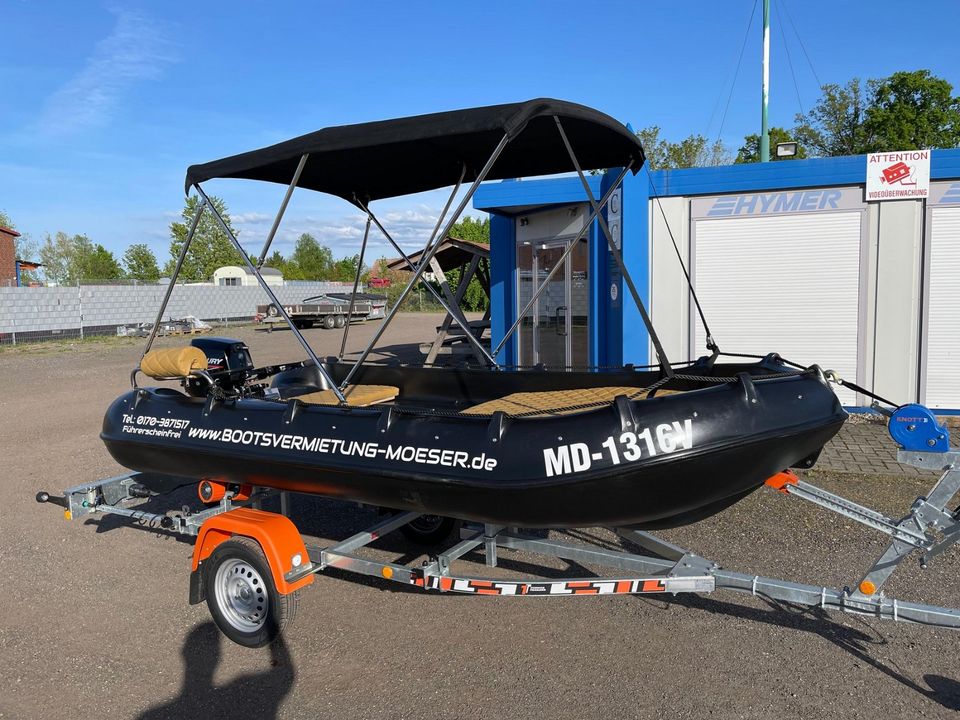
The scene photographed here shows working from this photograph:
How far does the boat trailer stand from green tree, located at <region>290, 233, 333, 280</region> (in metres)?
67.4

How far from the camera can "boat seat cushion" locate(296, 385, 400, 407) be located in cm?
493

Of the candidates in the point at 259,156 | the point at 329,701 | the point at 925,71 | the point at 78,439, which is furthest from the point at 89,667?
the point at 925,71

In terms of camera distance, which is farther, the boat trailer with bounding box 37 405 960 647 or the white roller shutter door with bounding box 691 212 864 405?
the white roller shutter door with bounding box 691 212 864 405

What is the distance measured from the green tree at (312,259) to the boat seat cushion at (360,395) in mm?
65639

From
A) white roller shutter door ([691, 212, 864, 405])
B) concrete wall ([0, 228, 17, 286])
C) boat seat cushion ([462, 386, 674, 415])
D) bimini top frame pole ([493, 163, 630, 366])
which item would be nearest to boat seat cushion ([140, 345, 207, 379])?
boat seat cushion ([462, 386, 674, 415])

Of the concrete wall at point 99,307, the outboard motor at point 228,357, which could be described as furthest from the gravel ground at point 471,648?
the concrete wall at point 99,307

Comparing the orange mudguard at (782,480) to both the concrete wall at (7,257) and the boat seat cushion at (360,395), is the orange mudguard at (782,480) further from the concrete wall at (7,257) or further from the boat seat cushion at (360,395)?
the concrete wall at (7,257)

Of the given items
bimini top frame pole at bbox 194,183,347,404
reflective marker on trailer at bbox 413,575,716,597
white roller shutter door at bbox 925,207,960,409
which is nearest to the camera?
reflective marker on trailer at bbox 413,575,716,597

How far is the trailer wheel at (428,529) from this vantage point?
16.0 feet

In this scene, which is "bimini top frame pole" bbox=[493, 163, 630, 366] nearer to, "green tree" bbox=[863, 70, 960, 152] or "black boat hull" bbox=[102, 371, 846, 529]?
"black boat hull" bbox=[102, 371, 846, 529]

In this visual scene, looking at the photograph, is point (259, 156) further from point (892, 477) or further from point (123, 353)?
point (123, 353)

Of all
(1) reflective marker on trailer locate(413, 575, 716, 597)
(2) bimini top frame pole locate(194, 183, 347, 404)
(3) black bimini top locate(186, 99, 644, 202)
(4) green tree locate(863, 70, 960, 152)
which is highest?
(4) green tree locate(863, 70, 960, 152)

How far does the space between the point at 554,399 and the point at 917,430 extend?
209cm

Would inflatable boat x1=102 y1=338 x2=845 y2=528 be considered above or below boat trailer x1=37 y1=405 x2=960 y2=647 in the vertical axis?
above
